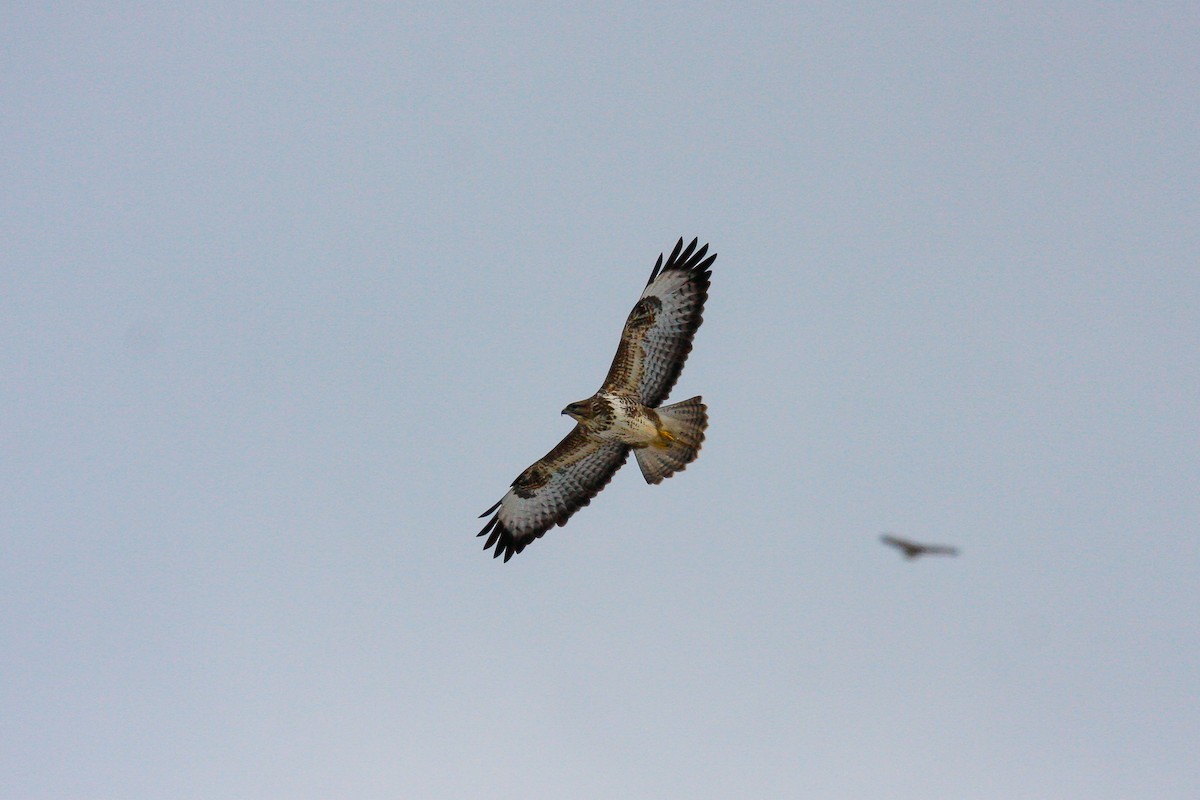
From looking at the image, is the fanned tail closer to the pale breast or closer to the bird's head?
the pale breast

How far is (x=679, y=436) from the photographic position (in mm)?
11938

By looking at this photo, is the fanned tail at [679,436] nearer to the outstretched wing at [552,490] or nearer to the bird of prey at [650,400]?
the bird of prey at [650,400]

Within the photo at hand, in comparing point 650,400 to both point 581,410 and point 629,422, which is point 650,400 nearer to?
point 629,422

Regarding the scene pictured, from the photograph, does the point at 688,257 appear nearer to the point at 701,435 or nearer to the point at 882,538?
the point at 701,435

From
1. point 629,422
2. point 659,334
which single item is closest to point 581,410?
point 629,422

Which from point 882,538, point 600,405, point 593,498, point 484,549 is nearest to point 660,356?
point 600,405

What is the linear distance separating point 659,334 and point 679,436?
1.16m

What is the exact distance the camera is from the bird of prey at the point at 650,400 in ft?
38.1

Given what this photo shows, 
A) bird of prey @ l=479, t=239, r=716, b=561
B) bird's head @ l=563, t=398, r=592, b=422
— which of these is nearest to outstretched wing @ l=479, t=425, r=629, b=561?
bird of prey @ l=479, t=239, r=716, b=561

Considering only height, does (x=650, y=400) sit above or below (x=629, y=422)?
above

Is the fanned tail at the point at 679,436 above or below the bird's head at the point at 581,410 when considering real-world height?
above

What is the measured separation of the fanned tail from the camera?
11.9 meters

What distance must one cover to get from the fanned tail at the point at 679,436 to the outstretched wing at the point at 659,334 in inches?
9.7

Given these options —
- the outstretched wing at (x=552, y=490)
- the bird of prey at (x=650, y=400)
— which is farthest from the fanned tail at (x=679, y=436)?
the outstretched wing at (x=552, y=490)
